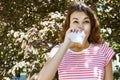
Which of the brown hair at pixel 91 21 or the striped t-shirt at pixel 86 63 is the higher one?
the brown hair at pixel 91 21

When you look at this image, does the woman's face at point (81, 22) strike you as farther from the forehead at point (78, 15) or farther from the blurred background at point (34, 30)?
the blurred background at point (34, 30)

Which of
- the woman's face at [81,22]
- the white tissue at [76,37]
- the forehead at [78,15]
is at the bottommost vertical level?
the white tissue at [76,37]

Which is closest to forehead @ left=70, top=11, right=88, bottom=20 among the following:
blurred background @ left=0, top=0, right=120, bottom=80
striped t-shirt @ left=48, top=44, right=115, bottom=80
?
striped t-shirt @ left=48, top=44, right=115, bottom=80

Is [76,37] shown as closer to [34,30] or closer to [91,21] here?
[91,21]

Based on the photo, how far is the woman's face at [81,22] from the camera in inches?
87.6

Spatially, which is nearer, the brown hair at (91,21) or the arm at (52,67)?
the arm at (52,67)

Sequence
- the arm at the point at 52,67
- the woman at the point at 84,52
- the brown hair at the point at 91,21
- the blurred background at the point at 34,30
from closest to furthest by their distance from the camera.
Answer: the arm at the point at 52,67 → the woman at the point at 84,52 → the brown hair at the point at 91,21 → the blurred background at the point at 34,30

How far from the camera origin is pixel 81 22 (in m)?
2.25

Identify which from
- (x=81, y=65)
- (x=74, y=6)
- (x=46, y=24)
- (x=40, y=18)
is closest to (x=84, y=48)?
(x=81, y=65)

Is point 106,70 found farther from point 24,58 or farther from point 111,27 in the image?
point 111,27

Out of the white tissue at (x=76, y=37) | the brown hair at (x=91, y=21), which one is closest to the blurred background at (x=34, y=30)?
the brown hair at (x=91, y=21)

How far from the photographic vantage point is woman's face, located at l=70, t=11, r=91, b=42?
2225mm

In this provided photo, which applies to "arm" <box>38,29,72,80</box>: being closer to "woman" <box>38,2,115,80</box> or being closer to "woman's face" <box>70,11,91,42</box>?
"woman" <box>38,2,115,80</box>

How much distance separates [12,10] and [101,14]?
3.78 ft
